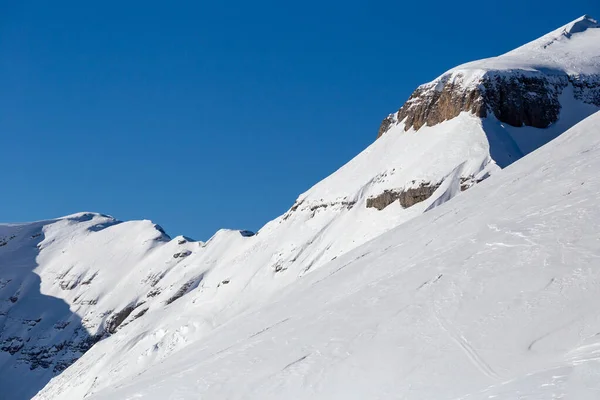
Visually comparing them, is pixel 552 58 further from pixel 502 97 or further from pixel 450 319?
pixel 450 319

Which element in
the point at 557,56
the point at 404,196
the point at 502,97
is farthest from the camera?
the point at 557,56

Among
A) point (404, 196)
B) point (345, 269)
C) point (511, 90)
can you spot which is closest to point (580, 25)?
point (511, 90)

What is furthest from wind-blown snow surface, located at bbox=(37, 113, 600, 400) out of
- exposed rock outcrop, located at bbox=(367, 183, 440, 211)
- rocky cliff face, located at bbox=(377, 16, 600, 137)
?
rocky cliff face, located at bbox=(377, 16, 600, 137)

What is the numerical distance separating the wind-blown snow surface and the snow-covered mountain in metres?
0.10

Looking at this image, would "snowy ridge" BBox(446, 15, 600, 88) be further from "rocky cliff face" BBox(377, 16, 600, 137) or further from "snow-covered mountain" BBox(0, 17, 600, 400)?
"snow-covered mountain" BBox(0, 17, 600, 400)

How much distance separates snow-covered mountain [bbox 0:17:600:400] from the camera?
78.4 feet

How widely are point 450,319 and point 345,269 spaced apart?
43.1 feet

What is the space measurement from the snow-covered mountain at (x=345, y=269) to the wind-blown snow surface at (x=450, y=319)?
0.10 metres

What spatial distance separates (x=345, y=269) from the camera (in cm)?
3688

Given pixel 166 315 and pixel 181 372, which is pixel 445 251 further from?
pixel 166 315

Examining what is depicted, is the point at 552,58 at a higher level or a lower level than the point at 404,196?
higher

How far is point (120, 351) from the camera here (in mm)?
86625

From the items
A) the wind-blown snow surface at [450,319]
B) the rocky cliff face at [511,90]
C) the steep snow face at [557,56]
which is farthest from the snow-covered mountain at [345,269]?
the steep snow face at [557,56]

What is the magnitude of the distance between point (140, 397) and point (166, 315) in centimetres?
6901
